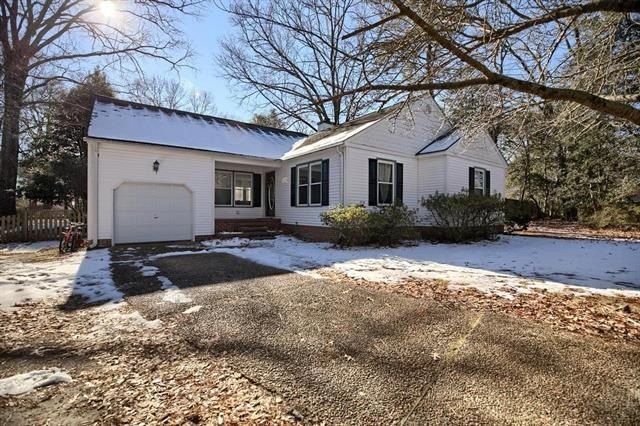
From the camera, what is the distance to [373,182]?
1194 centimetres

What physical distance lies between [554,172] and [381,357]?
24.1 meters

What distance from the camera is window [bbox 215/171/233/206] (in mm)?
14258

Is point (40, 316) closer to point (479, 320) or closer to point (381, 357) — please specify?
point (381, 357)

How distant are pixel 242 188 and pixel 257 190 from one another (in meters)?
0.72

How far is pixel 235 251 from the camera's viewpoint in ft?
30.8

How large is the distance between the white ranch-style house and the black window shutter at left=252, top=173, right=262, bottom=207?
5 cm

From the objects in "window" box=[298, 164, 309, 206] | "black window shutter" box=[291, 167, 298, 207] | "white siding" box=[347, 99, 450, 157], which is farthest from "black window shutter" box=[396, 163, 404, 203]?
"black window shutter" box=[291, 167, 298, 207]

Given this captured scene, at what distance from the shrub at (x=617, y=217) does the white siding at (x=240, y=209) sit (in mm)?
16979

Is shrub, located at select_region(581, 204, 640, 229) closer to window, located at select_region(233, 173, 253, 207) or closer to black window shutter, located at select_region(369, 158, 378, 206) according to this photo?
black window shutter, located at select_region(369, 158, 378, 206)

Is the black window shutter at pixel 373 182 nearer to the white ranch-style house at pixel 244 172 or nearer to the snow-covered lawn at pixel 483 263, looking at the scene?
the white ranch-style house at pixel 244 172

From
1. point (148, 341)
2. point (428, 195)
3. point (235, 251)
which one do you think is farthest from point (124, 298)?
point (428, 195)

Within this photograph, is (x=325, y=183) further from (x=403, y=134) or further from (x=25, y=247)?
(x=25, y=247)

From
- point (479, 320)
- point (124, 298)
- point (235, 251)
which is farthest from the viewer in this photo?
point (235, 251)

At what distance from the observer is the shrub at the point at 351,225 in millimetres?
9953
